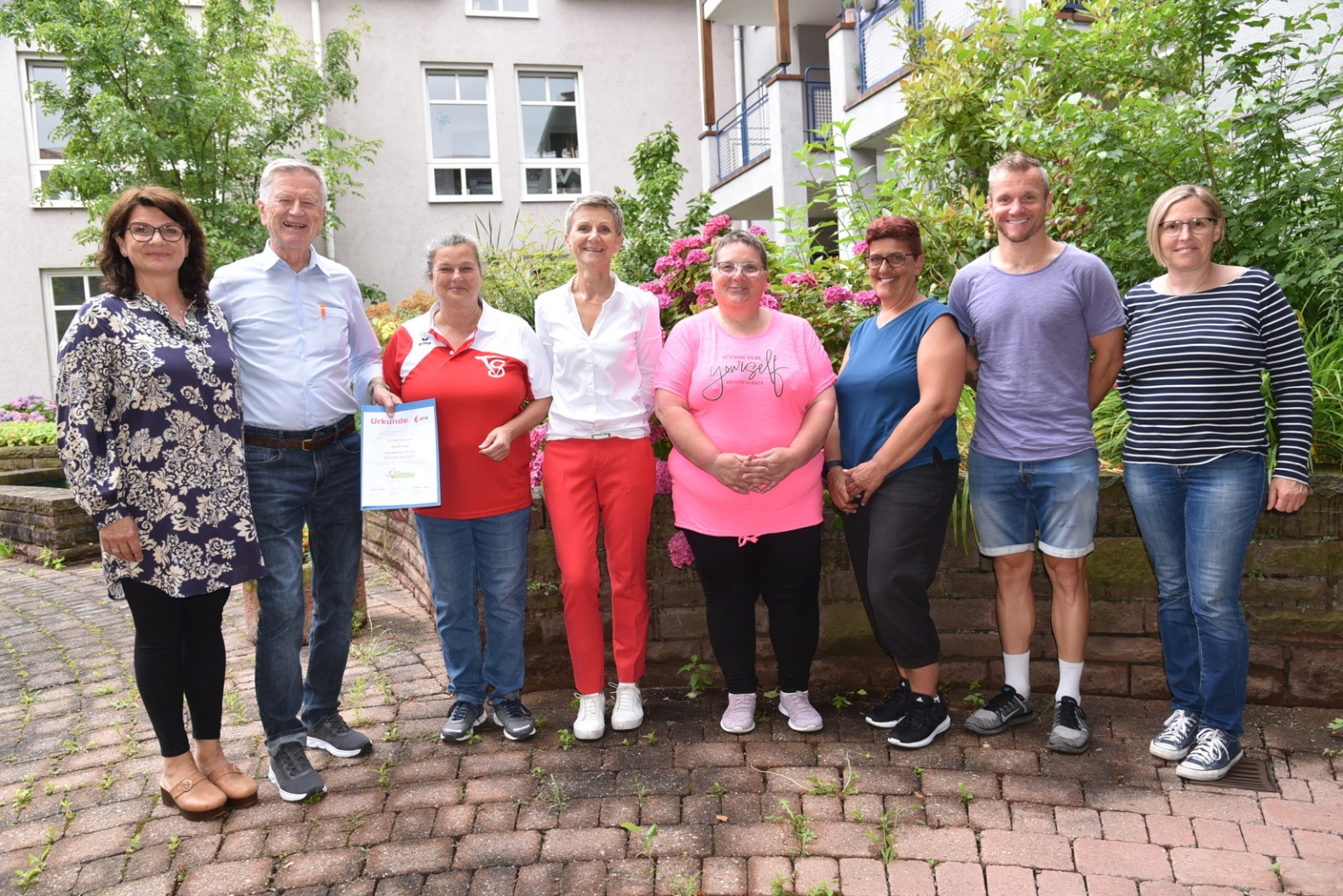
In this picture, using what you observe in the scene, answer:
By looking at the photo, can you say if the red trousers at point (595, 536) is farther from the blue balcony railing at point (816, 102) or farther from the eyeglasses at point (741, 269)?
the blue balcony railing at point (816, 102)

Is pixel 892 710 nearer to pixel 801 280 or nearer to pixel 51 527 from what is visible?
pixel 801 280

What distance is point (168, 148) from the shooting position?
1091 centimetres

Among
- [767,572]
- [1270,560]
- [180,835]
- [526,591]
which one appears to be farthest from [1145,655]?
[180,835]

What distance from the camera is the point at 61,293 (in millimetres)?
15359

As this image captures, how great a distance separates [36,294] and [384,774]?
15.2 m

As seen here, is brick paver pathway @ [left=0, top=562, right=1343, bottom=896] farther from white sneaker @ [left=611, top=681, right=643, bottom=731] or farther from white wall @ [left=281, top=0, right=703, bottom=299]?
white wall @ [left=281, top=0, right=703, bottom=299]

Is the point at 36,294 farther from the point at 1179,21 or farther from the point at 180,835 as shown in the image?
the point at 1179,21

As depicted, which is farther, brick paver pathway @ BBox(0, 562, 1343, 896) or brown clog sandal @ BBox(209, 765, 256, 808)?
brown clog sandal @ BBox(209, 765, 256, 808)

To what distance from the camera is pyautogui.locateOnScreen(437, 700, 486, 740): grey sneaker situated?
11.8ft

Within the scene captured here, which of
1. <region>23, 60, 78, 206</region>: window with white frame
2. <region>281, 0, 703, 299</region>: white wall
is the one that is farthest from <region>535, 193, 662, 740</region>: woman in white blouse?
<region>23, 60, 78, 206</region>: window with white frame

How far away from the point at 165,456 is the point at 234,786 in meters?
1.15

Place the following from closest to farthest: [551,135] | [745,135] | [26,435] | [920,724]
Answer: [920,724] < [26,435] < [745,135] < [551,135]

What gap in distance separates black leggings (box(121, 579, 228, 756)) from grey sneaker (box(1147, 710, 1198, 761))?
3.24 meters

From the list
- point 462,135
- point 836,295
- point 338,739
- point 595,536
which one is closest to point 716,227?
point 836,295
